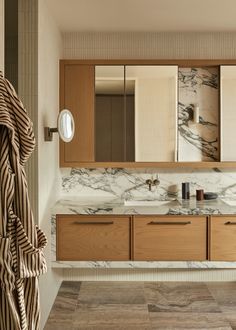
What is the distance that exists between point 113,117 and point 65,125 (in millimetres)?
791

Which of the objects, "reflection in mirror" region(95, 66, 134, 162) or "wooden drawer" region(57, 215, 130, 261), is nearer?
"wooden drawer" region(57, 215, 130, 261)

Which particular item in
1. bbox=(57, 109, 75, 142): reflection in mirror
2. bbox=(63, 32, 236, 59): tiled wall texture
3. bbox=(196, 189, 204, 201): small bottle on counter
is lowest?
bbox=(196, 189, 204, 201): small bottle on counter

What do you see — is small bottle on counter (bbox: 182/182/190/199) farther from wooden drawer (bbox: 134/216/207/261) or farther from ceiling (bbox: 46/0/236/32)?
ceiling (bbox: 46/0/236/32)

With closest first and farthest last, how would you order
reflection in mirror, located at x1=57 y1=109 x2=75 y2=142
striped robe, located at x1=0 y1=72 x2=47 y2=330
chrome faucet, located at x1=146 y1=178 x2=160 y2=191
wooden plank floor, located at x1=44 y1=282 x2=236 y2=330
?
striped robe, located at x1=0 y1=72 x2=47 y2=330 < wooden plank floor, located at x1=44 y1=282 x2=236 y2=330 < reflection in mirror, located at x1=57 y1=109 x2=75 y2=142 < chrome faucet, located at x1=146 y1=178 x2=160 y2=191

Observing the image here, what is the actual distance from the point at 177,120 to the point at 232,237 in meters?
1.16

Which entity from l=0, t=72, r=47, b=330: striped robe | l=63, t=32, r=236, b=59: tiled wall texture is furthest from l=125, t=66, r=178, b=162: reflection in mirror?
l=0, t=72, r=47, b=330: striped robe

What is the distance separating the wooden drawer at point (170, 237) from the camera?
151 inches

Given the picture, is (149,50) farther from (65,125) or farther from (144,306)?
(144,306)

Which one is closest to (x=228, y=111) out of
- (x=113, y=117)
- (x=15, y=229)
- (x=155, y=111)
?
(x=155, y=111)

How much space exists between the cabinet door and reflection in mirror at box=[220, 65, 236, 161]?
3.83 ft

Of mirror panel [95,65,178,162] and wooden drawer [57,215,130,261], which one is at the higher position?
mirror panel [95,65,178,162]

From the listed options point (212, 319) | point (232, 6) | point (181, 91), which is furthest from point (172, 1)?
point (212, 319)

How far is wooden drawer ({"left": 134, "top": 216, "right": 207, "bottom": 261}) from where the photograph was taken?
3838 millimetres

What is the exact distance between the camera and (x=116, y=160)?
4266 millimetres
